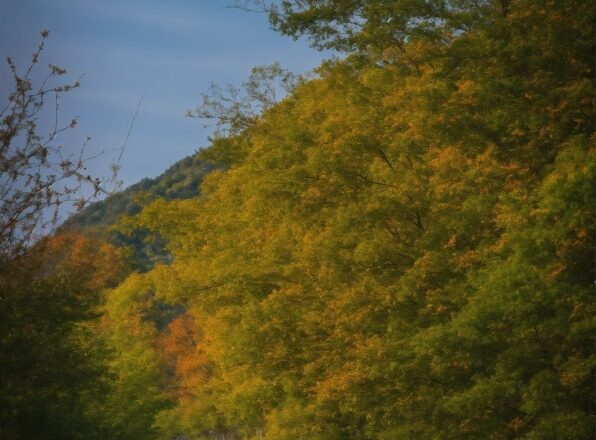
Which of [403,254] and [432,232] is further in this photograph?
[403,254]

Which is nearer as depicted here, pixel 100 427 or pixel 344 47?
pixel 344 47

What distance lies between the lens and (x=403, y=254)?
21.2 metres

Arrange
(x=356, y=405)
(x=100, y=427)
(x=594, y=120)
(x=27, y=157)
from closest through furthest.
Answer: (x=27, y=157), (x=594, y=120), (x=356, y=405), (x=100, y=427)

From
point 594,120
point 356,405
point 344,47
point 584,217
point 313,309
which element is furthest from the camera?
point 313,309

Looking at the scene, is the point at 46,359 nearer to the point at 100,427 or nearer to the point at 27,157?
the point at 27,157

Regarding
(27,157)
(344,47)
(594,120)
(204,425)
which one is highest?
(344,47)

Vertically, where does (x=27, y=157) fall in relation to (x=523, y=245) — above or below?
above

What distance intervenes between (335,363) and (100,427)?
28.6 feet

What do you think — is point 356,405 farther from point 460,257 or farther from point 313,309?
point 460,257

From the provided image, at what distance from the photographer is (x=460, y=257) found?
19.1m

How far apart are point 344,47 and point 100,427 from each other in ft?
47.6

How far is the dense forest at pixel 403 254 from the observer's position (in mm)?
15797

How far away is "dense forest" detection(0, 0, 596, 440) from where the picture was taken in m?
15.8

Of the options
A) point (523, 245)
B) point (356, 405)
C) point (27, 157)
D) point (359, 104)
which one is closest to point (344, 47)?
point (359, 104)
